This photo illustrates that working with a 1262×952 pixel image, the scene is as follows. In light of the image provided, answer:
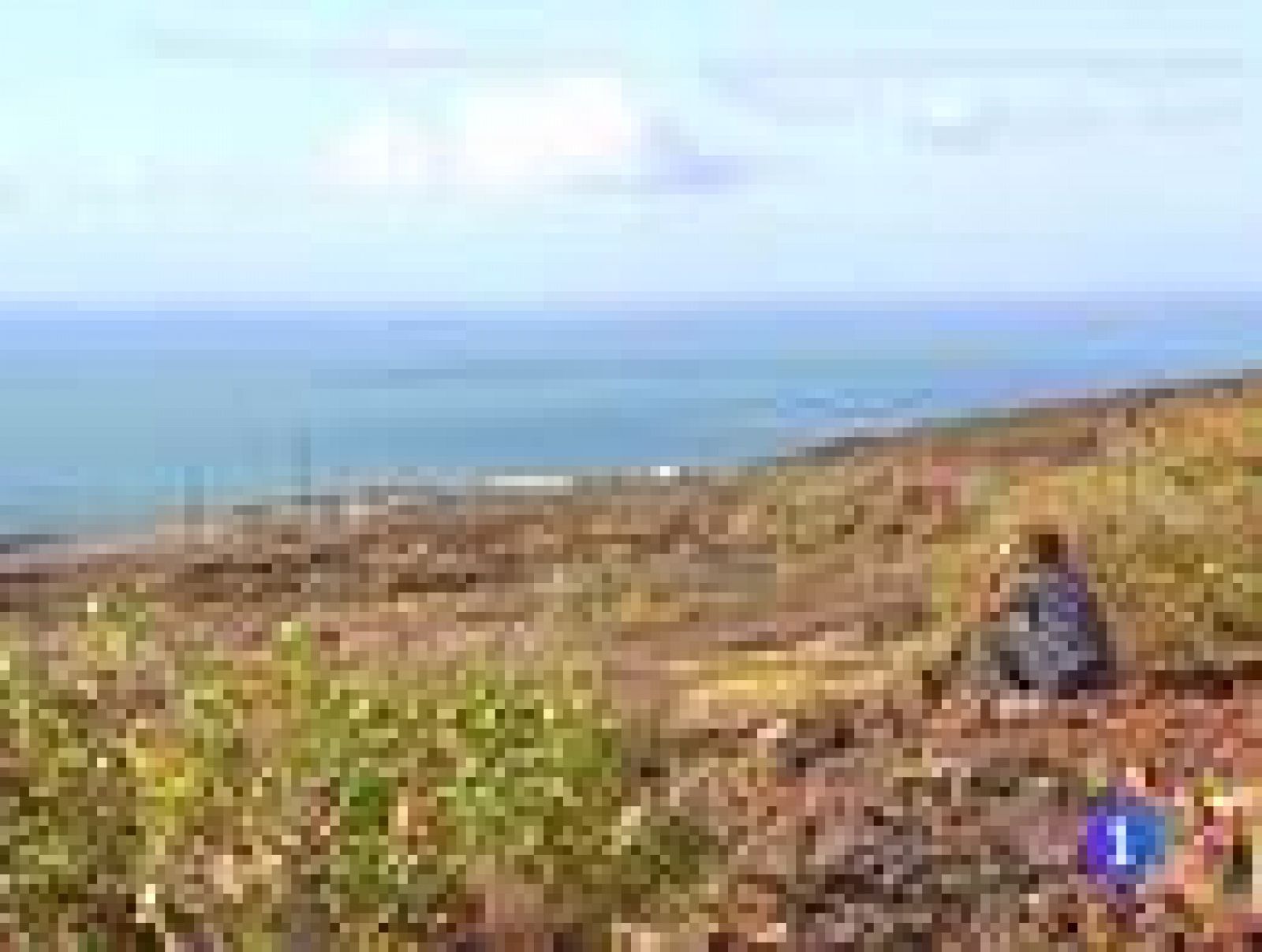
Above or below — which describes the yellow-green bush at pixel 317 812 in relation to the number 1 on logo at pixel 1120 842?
above

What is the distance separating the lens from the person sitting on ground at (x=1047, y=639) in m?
16.1

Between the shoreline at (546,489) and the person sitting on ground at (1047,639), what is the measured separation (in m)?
17.8

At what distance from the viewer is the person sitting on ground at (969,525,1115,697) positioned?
1614 centimetres

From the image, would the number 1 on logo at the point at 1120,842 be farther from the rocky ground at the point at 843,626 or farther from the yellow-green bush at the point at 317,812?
the yellow-green bush at the point at 317,812

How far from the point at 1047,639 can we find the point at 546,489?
80.6 feet

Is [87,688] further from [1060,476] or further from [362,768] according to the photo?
[1060,476]

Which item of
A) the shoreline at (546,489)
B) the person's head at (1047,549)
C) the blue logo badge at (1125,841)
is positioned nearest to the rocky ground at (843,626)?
the blue logo badge at (1125,841)

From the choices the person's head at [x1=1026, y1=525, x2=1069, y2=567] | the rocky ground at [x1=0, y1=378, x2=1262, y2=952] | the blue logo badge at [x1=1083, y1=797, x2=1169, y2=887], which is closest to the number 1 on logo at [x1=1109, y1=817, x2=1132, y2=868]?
the blue logo badge at [x1=1083, y1=797, x2=1169, y2=887]

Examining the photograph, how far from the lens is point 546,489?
40.7 m

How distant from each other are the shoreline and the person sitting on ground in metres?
17.8

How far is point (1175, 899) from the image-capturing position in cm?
1294

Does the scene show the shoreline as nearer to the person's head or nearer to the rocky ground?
the rocky ground

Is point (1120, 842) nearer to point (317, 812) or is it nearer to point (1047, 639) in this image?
point (1047, 639)

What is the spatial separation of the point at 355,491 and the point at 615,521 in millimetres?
13226
